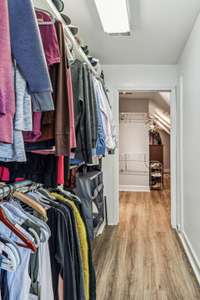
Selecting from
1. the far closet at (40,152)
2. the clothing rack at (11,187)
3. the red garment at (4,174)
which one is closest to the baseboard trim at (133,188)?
the far closet at (40,152)

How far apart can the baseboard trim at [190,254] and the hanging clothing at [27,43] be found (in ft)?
7.79

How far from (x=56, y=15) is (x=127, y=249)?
269 cm

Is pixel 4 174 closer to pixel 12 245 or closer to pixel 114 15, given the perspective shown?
pixel 12 245

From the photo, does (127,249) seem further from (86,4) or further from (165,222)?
(86,4)

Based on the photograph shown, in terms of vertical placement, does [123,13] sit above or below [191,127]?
above

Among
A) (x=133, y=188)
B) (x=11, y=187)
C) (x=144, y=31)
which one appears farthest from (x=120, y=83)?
(x=133, y=188)

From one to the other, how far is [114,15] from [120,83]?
2.05 meters

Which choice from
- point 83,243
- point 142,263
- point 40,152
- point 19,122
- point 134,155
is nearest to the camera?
point 19,122

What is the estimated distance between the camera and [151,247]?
11.7ft

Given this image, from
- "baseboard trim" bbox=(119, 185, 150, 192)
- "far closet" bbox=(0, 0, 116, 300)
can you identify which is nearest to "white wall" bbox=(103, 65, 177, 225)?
"far closet" bbox=(0, 0, 116, 300)

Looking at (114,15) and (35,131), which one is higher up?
(114,15)

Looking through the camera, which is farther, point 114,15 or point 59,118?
point 114,15

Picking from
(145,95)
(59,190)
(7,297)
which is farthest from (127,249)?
(145,95)

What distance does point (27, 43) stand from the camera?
108cm
